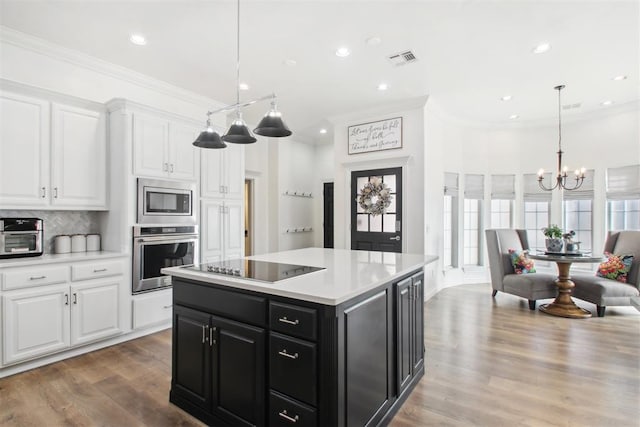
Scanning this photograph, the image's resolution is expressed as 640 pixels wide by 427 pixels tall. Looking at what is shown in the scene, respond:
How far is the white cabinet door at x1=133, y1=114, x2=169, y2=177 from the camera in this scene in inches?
136

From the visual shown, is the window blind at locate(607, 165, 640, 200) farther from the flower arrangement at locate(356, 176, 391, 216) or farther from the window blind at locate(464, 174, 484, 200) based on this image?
the flower arrangement at locate(356, 176, 391, 216)

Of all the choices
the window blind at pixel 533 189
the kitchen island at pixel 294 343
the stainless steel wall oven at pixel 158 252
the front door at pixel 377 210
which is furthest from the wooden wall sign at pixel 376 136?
the kitchen island at pixel 294 343

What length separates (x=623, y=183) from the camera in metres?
5.39

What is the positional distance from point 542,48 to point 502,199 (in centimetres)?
357

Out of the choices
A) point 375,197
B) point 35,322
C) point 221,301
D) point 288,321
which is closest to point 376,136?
point 375,197

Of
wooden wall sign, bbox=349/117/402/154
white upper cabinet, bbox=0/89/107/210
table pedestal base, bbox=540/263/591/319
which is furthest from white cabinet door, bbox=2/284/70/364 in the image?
table pedestal base, bbox=540/263/591/319

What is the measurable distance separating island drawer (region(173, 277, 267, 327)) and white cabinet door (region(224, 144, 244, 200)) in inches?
94.7

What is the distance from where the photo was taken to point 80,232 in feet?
11.6

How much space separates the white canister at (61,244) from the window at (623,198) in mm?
7770

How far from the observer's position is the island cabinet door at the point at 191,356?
79.0 inches

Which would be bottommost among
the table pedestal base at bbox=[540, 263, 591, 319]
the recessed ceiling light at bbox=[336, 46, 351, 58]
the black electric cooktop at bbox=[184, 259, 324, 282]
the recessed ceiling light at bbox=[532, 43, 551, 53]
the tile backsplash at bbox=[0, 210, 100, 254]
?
the table pedestal base at bbox=[540, 263, 591, 319]

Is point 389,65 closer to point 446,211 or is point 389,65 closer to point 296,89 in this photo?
point 296,89

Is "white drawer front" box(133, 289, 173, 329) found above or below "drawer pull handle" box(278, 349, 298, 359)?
below

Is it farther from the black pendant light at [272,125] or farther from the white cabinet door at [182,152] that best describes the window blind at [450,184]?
the black pendant light at [272,125]
